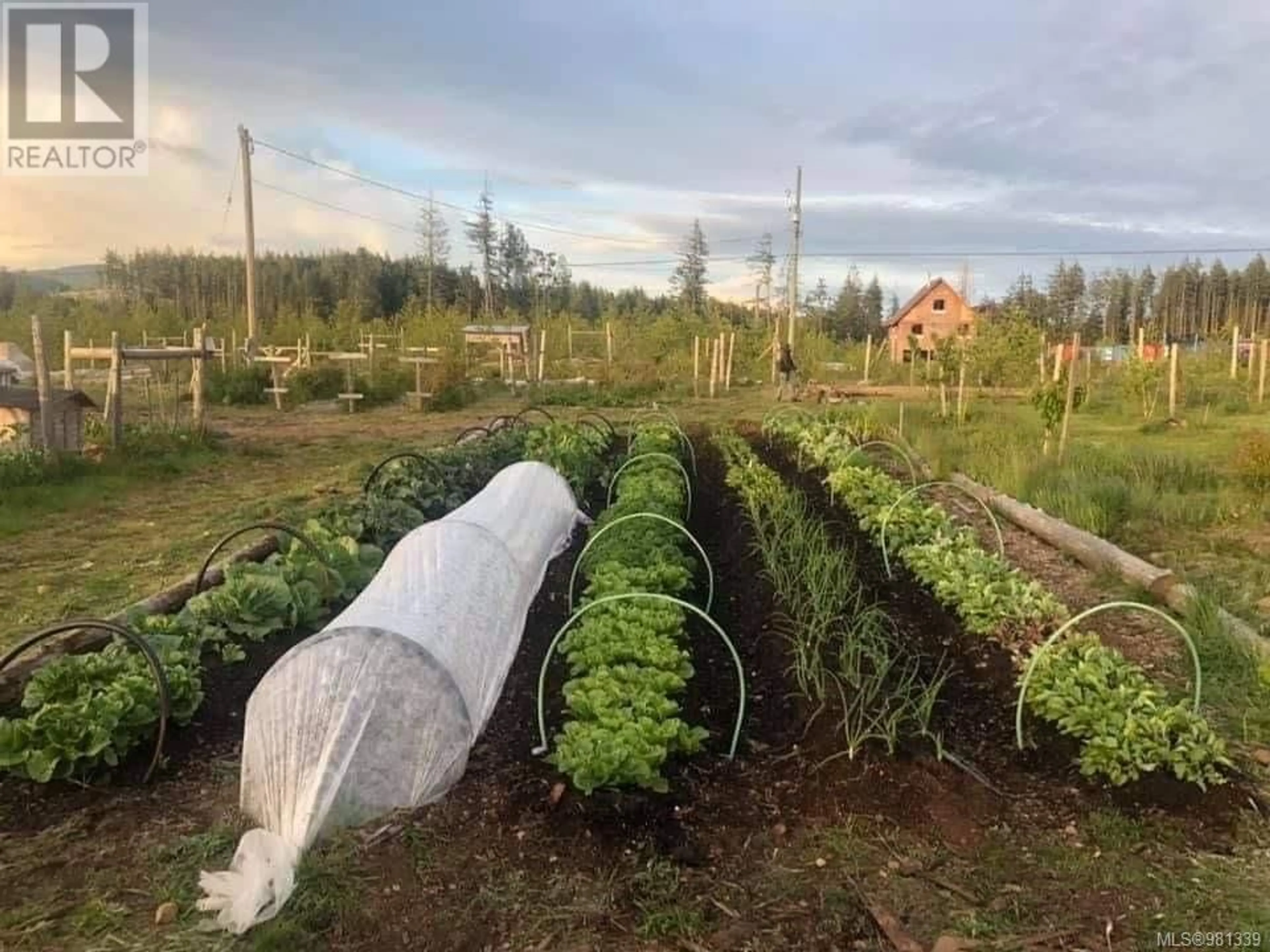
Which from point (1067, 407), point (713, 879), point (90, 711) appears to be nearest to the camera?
point (713, 879)

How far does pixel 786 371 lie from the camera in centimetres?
2034

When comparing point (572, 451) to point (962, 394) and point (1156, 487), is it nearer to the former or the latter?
point (1156, 487)

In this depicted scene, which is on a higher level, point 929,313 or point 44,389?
point 929,313

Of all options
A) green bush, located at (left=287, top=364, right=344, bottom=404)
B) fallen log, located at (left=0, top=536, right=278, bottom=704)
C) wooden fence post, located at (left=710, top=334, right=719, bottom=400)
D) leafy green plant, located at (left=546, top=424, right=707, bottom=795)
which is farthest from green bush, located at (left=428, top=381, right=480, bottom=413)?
leafy green plant, located at (left=546, top=424, right=707, bottom=795)

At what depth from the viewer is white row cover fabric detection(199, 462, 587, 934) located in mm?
2893

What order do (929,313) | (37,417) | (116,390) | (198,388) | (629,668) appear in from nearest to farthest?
(629,668) → (37,417) → (116,390) → (198,388) → (929,313)

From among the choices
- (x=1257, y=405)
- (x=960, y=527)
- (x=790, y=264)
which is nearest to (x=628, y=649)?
(x=960, y=527)

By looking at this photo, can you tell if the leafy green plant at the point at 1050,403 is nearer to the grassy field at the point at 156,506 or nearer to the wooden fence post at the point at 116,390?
the grassy field at the point at 156,506

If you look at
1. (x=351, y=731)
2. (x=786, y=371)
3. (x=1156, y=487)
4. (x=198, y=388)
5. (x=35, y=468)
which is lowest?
(x=351, y=731)

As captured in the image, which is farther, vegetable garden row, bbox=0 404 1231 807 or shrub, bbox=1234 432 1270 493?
shrub, bbox=1234 432 1270 493

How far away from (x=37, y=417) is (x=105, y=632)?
23.6ft

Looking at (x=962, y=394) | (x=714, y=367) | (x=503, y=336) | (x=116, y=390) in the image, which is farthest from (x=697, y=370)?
(x=116, y=390)

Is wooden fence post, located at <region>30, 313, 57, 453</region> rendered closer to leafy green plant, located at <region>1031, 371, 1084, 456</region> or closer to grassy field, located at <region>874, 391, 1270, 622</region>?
grassy field, located at <region>874, 391, 1270, 622</region>

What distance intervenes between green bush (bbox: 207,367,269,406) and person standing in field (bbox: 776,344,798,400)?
36.1 ft
